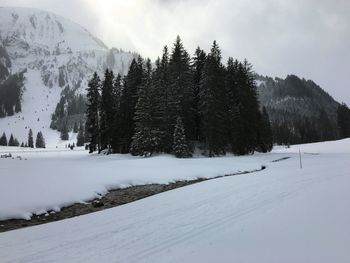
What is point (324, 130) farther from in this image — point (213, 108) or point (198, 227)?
point (198, 227)

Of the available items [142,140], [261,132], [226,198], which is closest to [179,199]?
[226,198]

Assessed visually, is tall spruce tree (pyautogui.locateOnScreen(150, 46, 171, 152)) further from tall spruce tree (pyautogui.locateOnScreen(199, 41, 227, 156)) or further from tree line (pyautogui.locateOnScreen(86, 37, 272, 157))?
tall spruce tree (pyautogui.locateOnScreen(199, 41, 227, 156))

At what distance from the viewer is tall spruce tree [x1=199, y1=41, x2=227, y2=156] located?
4906cm

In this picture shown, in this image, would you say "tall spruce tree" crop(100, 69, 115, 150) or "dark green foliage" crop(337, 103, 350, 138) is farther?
"dark green foliage" crop(337, 103, 350, 138)

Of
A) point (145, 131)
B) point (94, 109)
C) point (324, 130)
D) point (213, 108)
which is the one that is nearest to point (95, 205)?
point (145, 131)

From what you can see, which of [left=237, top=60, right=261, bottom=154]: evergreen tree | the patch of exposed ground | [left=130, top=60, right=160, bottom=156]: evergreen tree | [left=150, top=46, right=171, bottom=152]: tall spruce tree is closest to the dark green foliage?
[left=237, top=60, right=261, bottom=154]: evergreen tree

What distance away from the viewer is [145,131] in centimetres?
4834

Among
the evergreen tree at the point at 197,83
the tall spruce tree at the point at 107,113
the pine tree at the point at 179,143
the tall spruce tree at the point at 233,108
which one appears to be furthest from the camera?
the tall spruce tree at the point at 107,113

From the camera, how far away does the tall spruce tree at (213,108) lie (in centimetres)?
4906

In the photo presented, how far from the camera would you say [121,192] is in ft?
69.9

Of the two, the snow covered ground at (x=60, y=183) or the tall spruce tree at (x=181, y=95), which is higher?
the tall spruce tree at (x=181, y=95)

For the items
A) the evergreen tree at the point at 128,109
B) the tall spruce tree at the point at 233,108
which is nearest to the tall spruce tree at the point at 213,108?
the tall spruce tree at the point at 233,108

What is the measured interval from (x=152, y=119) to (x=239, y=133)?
13.5 metres

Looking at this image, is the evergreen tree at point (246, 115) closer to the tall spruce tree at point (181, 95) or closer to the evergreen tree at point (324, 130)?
the tall spruce tree at point (181, 95)
